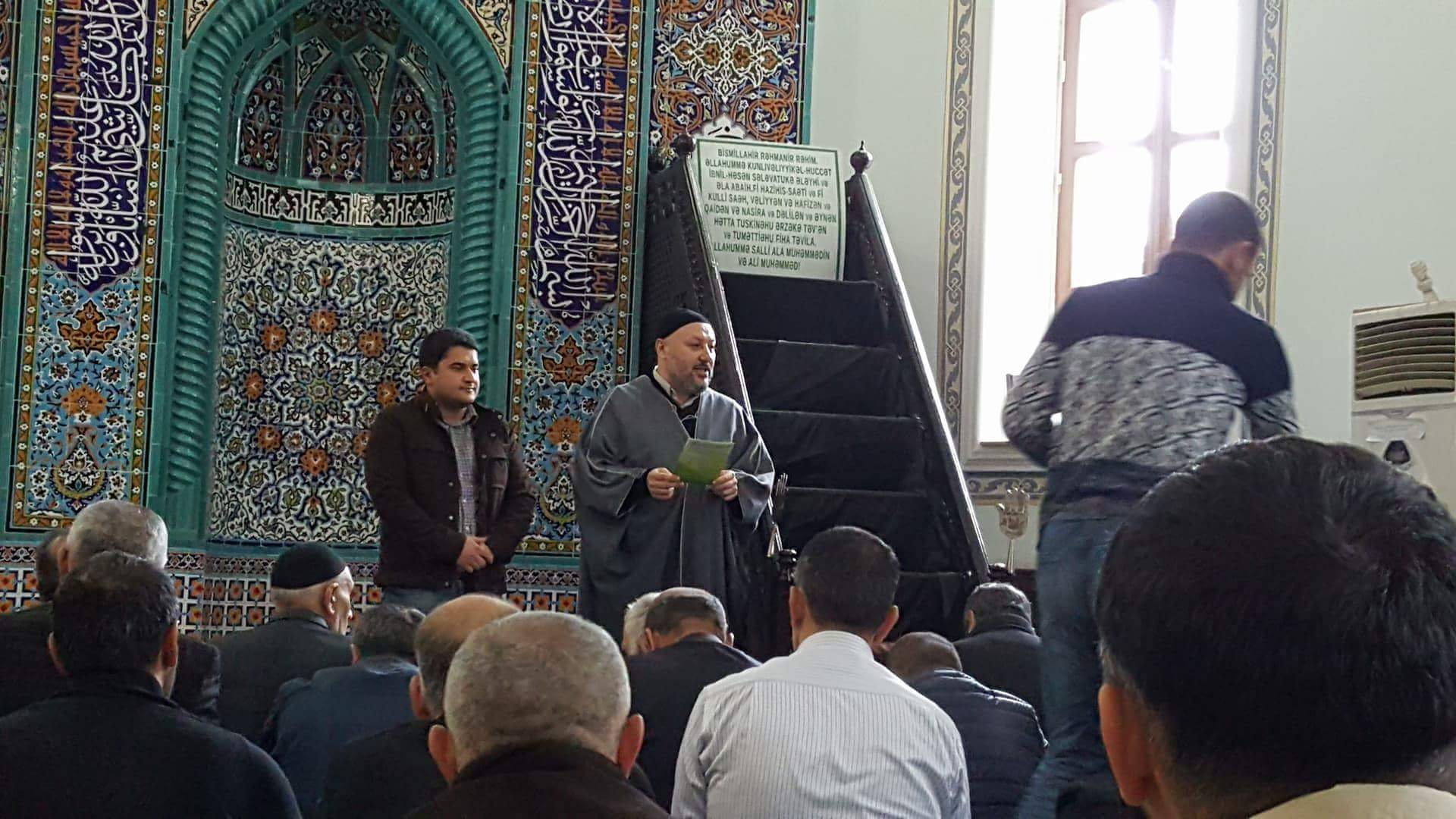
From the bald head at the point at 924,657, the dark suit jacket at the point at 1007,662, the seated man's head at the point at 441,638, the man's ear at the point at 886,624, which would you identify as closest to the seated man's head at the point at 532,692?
the seated man's head at the point at 441,638

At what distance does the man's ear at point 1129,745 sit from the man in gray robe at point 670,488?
4.48 m

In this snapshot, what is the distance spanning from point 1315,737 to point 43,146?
7.00 metres

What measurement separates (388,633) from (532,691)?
5.32 ft

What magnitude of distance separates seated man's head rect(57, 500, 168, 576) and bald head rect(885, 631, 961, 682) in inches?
65.7

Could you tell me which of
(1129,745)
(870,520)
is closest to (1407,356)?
(870,520)

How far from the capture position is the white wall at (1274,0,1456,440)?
7148mm

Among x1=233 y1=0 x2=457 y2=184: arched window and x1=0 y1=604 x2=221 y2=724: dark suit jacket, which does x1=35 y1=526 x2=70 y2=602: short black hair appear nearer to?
x1=0 y1=604 x2=221 y2=724: dark suit jacket

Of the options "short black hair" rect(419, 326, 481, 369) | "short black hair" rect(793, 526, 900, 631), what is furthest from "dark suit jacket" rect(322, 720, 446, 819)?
"short black hair" rect(419, 326, 481, 369)

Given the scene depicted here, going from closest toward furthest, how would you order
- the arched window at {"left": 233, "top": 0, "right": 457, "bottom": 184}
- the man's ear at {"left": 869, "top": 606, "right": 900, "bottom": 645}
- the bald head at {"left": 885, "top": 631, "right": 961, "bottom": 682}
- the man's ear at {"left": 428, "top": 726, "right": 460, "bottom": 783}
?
the man's ear at {"left": 428, "top": 726, "right": 460, "bottom": 783}
the man's ear at {"left": 869, "top": 606, "right": 900, "bottom": 645}
the bald head at {"left": 885, "top": 631, "right": 961, "bottom": 682}
the arched window at {"left": 233, "top": 0, "right": 457, "bottom": 184}

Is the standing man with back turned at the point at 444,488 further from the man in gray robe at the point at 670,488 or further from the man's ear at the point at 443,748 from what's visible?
the man's ear at the point at 443,748

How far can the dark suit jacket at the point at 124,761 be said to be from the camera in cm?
242

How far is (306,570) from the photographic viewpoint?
14.8 feet

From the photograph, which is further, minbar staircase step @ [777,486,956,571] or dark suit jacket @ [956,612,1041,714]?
minbar staircase step @ [777,486,956,571]

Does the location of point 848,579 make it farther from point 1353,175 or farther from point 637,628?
point 1353,175
